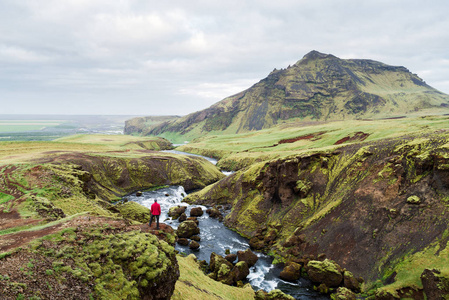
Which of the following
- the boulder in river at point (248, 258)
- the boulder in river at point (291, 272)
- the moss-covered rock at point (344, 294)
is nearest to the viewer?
the moss-covered rock at point (344, 294)

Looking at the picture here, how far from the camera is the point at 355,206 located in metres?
37.0

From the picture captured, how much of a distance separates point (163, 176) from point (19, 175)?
1864 inches

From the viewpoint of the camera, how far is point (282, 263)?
3703cm

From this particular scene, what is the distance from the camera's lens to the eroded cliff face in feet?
97.0

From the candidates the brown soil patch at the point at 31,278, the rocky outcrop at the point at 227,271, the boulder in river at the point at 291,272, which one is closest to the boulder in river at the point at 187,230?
the rocky outcrop at the point at 227,271

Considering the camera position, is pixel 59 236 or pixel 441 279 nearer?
pixel 59 236

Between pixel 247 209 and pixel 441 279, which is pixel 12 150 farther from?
pixel 441 279

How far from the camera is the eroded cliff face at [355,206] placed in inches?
1164

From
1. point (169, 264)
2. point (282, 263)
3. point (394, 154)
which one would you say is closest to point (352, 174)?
point (394, 154)

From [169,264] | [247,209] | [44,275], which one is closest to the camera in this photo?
[44,275]

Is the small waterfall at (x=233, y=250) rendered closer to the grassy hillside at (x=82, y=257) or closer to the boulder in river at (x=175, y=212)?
the boulder in river at (x=175, y=212)

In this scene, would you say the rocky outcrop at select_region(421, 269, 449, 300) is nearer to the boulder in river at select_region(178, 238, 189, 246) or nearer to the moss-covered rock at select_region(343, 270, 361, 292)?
the moss-covered rock at select_region(343, 270, 361, 292)

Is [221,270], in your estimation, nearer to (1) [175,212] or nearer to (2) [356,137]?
(1) [175,212]

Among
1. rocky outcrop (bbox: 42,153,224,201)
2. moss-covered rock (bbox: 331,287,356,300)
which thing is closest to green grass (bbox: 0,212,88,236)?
moss-covered rock (bbox: 331,287,356,300)
